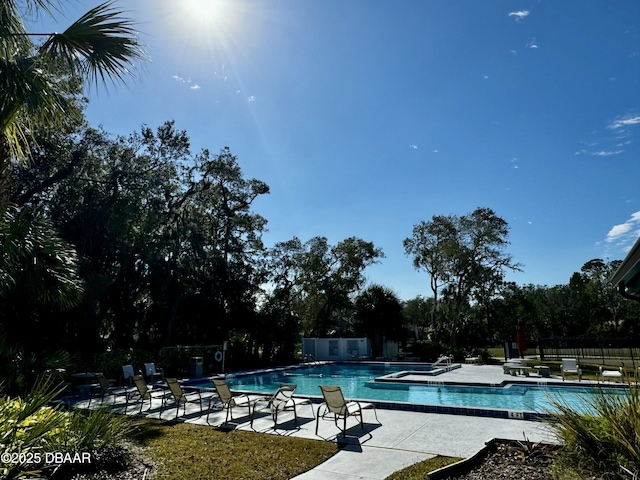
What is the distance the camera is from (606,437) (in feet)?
12.6

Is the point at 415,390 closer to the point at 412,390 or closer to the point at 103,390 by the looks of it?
the point at 412,390

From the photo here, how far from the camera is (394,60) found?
1091 centimetres

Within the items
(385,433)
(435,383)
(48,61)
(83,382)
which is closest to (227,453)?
(385,433)

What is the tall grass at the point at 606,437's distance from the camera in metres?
3.54

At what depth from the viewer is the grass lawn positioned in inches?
196

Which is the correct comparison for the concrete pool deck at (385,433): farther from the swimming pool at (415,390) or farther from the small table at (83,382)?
the small table at (83,382)

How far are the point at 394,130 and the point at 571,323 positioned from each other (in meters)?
37.8

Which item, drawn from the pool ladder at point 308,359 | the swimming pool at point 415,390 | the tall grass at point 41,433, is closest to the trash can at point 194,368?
the swimming pool at point 415,390

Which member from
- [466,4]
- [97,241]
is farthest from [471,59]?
[97,241]

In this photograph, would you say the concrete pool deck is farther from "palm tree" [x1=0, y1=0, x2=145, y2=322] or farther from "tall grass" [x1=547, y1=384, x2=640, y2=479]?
"palm tree" [x1=0, y1=0, x2=145, y2=322]

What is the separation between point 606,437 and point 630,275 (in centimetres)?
184

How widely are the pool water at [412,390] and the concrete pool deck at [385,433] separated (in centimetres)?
198

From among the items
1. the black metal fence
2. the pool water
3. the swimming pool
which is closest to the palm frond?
the swimming pool

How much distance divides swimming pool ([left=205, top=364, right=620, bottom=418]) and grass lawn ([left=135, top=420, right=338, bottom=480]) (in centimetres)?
374
